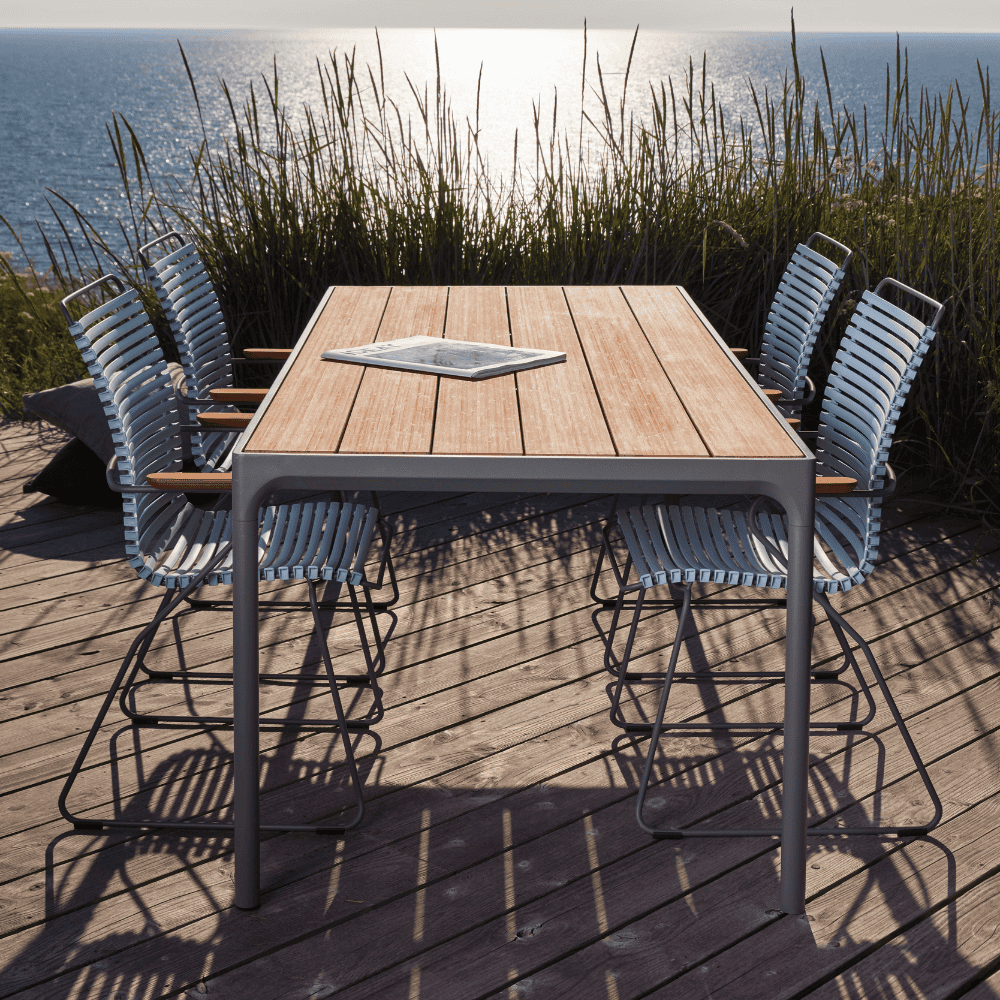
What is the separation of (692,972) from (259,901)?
2.33ft

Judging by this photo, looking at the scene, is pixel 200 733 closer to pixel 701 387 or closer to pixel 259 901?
pixel 259 901

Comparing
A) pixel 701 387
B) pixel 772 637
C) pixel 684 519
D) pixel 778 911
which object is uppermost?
pixel 701 387

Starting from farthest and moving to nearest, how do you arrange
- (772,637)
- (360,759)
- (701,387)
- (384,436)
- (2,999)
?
(772,637), (360,759), (701,387), (384,436), (2,999)

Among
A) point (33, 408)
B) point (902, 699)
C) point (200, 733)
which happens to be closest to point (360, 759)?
point (200, 733)

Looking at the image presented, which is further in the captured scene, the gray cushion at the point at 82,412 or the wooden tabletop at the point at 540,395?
the gray cushion at the point at 82,412

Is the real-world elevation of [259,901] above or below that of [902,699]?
above

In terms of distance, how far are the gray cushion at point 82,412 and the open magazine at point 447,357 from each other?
4.73 feet

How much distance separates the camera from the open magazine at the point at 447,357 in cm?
199

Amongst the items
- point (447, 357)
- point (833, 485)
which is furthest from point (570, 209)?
point (833, 485)

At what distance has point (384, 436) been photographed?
A: 5.41 ft

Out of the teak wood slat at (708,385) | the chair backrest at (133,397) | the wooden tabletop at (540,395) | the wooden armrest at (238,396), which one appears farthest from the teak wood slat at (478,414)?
the chair backrest at (133,397)

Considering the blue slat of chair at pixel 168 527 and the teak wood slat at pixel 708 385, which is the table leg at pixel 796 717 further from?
the blue slat of chair at pixel 168 527

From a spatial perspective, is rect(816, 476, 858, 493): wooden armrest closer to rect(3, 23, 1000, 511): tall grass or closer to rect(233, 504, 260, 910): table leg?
rect(233, 504, 260, 910): table leg

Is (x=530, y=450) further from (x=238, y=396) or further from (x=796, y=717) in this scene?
(x=238, y=396)
